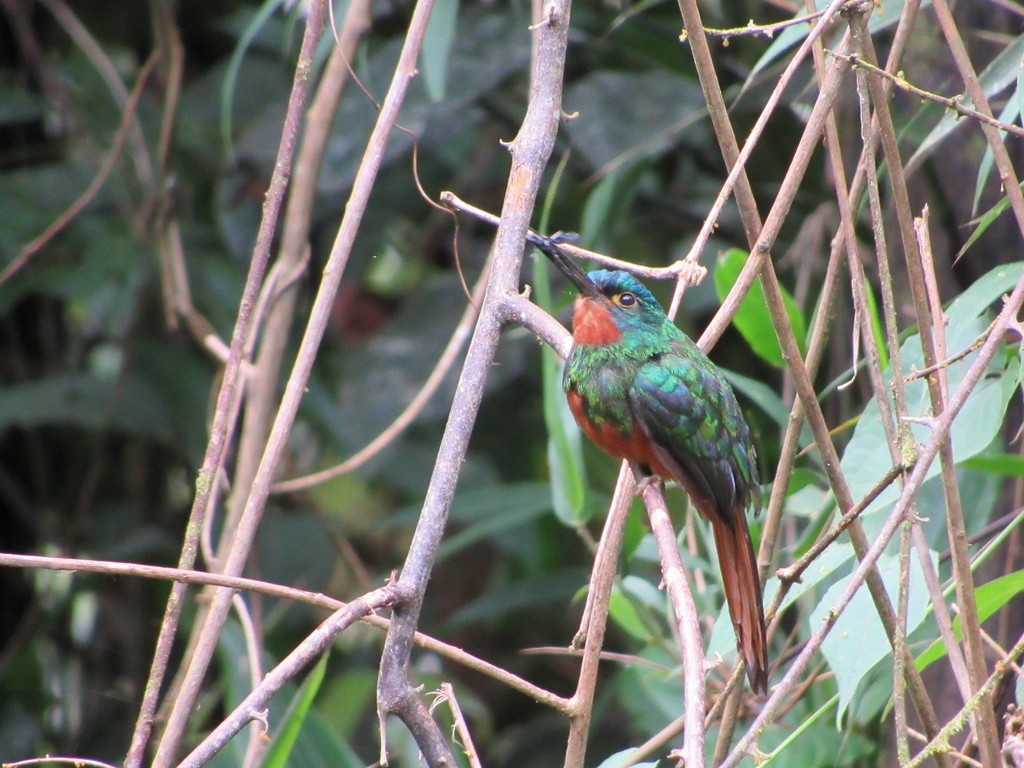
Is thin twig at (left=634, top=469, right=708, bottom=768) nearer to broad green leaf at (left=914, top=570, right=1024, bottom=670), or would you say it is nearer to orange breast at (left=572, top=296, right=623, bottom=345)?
broad green leaf at (left=914, top=570, right=1024, bottom=670)

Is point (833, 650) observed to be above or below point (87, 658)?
above

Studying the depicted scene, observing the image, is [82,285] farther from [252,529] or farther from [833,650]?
[833,650]

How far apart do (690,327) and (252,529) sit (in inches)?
76.0

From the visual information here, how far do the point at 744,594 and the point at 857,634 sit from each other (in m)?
0.22

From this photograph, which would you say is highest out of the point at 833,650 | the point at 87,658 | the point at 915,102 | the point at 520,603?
the point at 915,102

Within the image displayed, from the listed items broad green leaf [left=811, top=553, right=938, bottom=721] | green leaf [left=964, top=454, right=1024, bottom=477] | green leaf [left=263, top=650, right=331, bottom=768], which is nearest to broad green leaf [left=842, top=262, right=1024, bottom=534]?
green leaf [left=964, top=454, right=1024, bottom=477]

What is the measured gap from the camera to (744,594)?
6.23ft

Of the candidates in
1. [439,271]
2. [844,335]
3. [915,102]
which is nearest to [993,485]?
[844,335]

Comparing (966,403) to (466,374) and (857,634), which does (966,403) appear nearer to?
(857,634)

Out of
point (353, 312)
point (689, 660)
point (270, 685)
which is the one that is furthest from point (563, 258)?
point (353, 312)

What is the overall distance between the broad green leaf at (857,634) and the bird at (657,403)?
1.01ft

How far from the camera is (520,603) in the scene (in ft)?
11.4

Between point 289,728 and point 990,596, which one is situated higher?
point 990,596

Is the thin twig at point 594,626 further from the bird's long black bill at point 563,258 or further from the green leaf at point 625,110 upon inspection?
the green leaf at point 625,110
